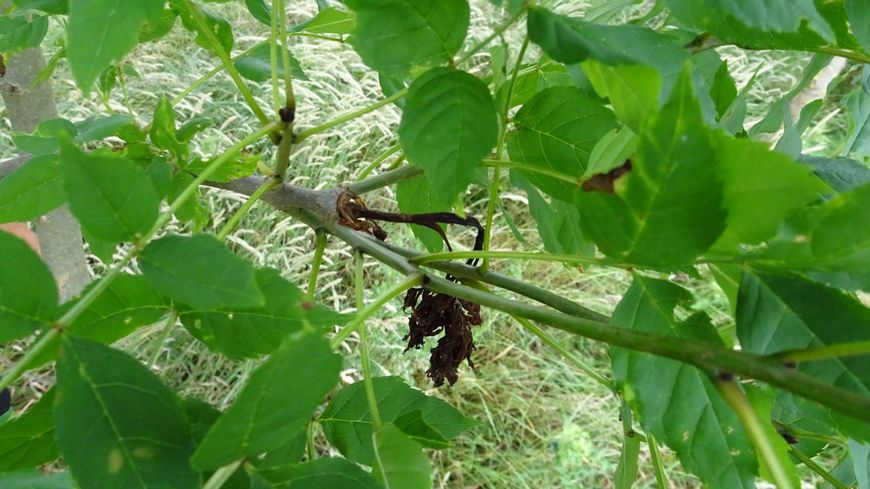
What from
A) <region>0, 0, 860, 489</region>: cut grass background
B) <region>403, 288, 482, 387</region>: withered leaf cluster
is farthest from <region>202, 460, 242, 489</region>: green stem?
<region>0, 0, 860, 489</region>: cut grass background

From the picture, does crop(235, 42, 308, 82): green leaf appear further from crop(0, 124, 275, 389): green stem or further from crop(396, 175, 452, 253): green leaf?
crop(0, 124, 275, 389): green stem

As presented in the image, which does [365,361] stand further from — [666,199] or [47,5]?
[47,5]

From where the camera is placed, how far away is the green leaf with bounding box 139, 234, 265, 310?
0.79 ft

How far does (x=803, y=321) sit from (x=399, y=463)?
0.62 ft

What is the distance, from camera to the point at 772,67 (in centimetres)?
255

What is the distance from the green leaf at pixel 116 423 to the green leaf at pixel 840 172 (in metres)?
0.39

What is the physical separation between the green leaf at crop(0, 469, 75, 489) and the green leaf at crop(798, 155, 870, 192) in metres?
0.47

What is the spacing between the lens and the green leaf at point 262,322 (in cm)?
29

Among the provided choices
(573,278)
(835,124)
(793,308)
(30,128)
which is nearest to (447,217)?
(793,308)

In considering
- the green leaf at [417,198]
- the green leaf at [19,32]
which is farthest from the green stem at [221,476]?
the green leaf at [19,32]

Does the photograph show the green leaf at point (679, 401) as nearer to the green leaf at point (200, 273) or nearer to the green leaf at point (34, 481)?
the green leaf at point (200, 273)

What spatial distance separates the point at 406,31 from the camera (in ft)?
0.99

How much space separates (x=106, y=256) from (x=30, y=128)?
0.51 metres

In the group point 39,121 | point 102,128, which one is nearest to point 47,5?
point 102,128
